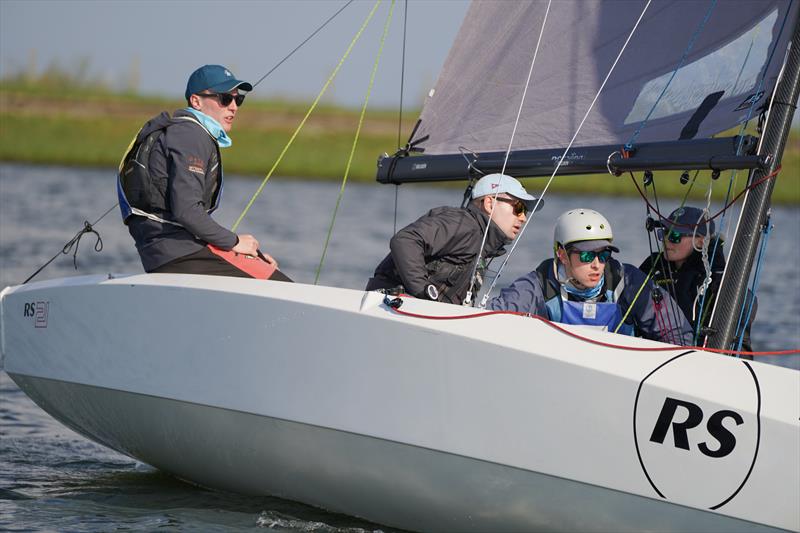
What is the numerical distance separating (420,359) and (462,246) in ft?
2.98

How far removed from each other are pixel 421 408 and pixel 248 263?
51.1 inches

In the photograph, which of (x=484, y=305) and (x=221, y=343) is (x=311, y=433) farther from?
(x=484, y=305)

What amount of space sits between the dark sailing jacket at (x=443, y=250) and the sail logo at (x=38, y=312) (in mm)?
1375

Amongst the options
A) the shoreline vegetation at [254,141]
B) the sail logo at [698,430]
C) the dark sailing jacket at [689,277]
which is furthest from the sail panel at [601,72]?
the shoreline vegetation at [254,141]

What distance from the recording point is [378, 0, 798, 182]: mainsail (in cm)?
551

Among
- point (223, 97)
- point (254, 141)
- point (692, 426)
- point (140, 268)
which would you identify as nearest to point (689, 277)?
point (692, 426)

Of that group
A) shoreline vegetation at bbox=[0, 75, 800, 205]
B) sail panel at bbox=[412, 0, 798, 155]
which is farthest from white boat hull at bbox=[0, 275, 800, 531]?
shoreline vegetation at bbox=[0, 75, 800, 205]

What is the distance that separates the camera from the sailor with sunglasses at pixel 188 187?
4.99 meters

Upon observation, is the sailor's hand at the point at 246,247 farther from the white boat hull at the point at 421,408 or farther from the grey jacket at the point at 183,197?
the white boat hull at the point at 421,408

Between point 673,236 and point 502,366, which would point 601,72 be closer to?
point 673,236

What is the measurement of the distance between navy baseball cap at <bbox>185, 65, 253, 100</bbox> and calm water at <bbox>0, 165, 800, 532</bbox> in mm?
1705

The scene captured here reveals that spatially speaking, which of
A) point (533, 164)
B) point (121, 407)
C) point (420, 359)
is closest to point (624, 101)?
point (533, 164)

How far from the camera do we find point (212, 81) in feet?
17.0

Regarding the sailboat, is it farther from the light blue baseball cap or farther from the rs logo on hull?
the light blue baseball cap
